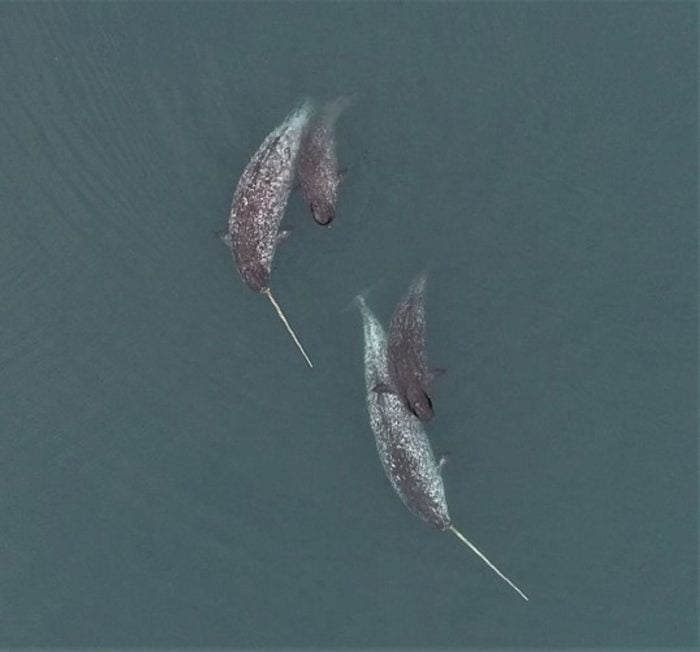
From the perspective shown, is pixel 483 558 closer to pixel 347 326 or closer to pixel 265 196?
pixel 347 326

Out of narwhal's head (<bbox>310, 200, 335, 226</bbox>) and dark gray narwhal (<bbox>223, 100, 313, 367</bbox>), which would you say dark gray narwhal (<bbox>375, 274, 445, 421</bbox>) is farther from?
dark gray narwhal (<bbox>223, 100, 313, 367</bbox>)

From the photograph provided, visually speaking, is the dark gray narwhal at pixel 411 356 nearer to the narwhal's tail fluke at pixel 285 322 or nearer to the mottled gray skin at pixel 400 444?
the mottled gray skin at pixel 400 444

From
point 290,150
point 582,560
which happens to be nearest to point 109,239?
point 290,150

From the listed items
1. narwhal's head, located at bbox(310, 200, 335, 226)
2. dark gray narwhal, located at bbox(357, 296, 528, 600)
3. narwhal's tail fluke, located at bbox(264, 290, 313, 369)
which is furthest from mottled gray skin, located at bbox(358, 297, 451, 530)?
narwhal's head, located at bbox(310, 200, 335, 226)

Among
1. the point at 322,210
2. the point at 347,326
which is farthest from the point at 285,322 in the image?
the point at 322,210

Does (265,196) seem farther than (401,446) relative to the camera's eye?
No
